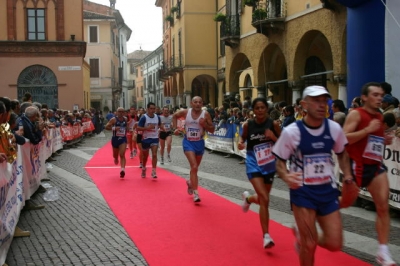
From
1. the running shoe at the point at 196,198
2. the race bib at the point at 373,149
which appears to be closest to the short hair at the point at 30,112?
the running shoe at the point at 196,198

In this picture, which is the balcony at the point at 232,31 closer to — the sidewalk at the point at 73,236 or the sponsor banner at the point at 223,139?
the sponsor banner at the point at 223,139

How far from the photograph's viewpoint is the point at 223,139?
834 inches

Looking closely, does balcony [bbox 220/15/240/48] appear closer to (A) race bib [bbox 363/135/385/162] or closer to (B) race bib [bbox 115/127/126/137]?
(B) race bib [bbox 115/127/126/137]

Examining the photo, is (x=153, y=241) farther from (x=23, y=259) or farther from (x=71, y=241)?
(x=23, y=259)

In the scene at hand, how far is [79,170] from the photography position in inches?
635

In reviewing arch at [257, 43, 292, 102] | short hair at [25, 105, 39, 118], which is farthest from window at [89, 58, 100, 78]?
short hair at [25, 105, 39, 118]

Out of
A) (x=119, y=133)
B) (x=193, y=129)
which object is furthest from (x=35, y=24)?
(x=193, y=129)

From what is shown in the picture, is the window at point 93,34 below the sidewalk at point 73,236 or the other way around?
the other way around

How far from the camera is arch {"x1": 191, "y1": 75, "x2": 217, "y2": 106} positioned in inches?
1758

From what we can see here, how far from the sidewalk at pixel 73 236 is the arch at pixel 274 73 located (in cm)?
1647

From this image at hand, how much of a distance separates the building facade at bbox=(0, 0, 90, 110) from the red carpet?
2724 centimetres

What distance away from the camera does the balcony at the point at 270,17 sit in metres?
23.3

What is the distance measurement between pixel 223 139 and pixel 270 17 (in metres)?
6.03

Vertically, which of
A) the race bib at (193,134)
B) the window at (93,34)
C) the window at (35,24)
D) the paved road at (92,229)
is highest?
the window at (93,34)
